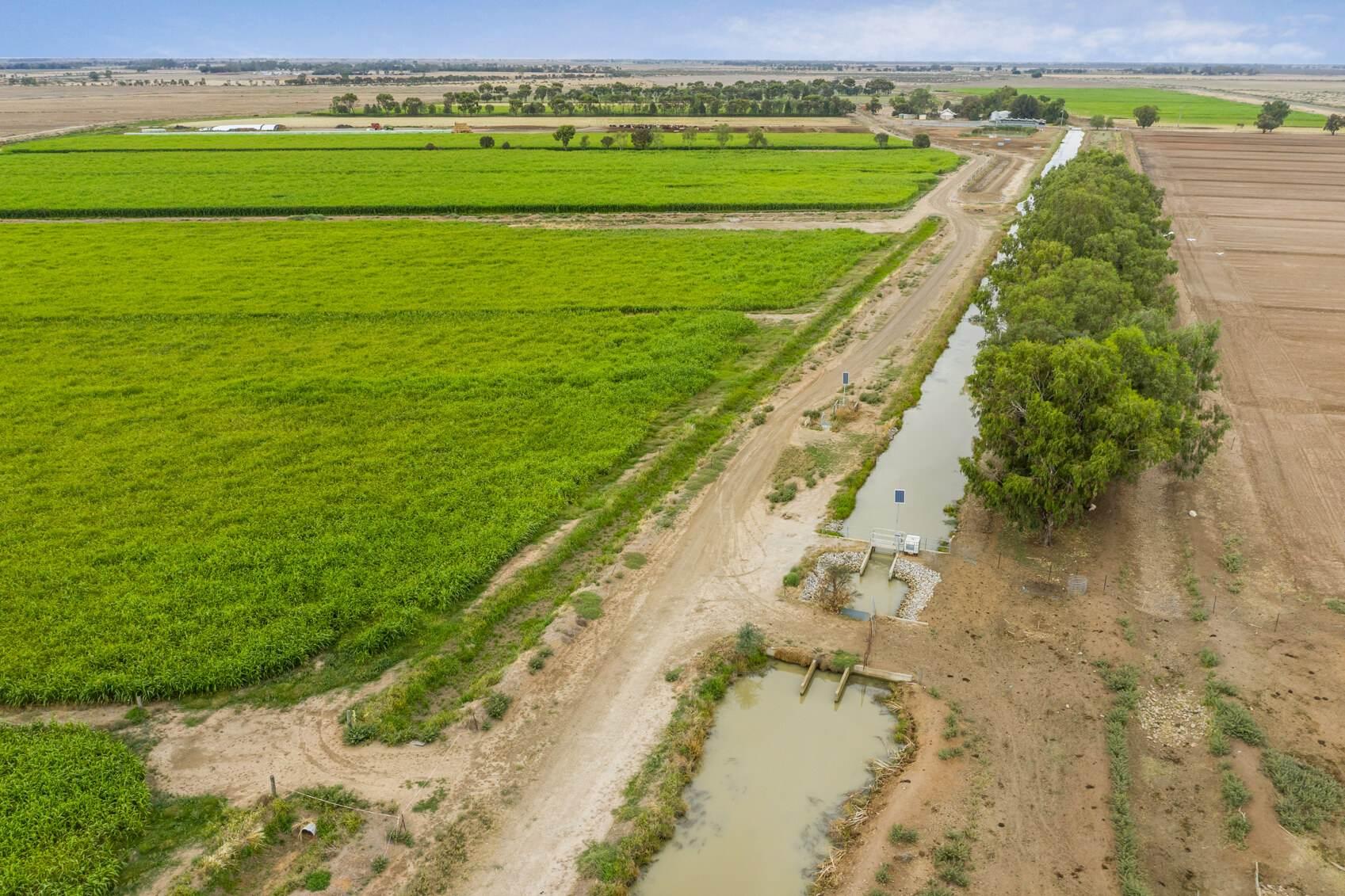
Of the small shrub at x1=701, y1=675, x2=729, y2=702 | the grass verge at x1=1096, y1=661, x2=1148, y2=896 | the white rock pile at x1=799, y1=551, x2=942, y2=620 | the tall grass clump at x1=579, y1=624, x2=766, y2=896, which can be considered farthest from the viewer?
the white rock pile at x1=799, y1=551, x2=942, y2=620

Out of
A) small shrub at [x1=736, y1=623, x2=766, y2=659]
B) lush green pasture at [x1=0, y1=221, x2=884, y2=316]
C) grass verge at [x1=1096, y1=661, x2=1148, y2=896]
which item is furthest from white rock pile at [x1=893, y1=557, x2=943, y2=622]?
lush green pasture at [x1=0, y1=221, x2=884, y2=316]

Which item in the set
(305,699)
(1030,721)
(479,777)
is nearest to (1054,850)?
(1030,721)

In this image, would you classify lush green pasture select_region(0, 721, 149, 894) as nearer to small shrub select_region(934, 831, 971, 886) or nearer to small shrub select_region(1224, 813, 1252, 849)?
small shrub select_region(934, 831, 971, 886)

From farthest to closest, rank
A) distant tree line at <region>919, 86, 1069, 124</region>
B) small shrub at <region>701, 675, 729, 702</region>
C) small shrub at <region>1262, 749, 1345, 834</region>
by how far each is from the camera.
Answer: distant tree line at <region>919, 86, 1069, 124</region> → small shrub at <region>701, 675, 729, 702</region> → small shrub at <region>1262, 749, 1345, 834</region>

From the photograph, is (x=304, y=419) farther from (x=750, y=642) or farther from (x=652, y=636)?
(x=750, y=642)

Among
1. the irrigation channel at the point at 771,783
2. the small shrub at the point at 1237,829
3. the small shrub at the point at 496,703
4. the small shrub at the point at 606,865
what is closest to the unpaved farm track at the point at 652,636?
the small shrub at the point at 606,865
